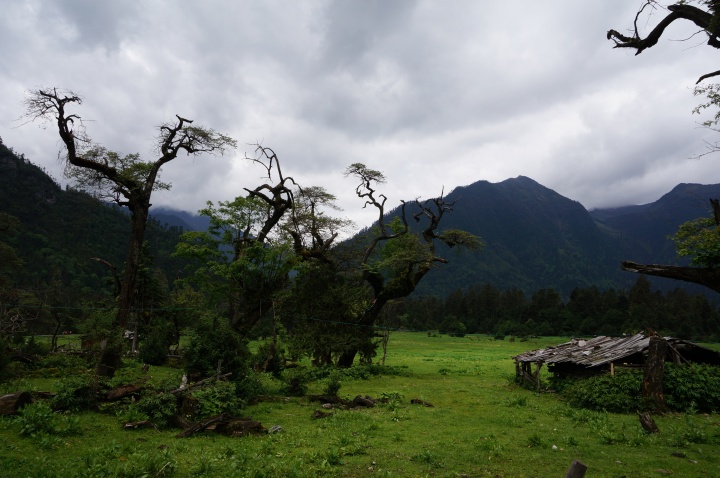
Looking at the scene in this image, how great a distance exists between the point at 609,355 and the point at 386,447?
17.1 m

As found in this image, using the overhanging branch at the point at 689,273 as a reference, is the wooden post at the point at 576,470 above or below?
below

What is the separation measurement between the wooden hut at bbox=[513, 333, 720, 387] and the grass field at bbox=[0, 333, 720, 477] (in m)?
4.63

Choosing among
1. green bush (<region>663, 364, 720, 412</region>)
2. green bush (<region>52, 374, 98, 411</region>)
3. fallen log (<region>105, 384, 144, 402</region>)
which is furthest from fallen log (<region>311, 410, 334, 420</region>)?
green bush (<region>663, 364, 720, 412</region>)

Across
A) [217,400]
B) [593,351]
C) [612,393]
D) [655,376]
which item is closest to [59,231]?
[217,400]

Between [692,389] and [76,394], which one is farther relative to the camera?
[692,389]

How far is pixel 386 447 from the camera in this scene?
11.5 metres

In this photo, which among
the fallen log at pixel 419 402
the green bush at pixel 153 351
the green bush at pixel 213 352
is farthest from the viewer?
the green bush at pixel 153 351

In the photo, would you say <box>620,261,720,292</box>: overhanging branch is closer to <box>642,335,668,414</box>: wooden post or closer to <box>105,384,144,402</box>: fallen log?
<box>642,335,668,414</box>: wooden post

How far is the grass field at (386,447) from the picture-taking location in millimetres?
8953

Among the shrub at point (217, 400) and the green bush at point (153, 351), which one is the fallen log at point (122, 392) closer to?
the shrub at point (217, 400)

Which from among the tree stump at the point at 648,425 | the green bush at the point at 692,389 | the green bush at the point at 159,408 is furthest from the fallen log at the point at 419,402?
the green bush at the point at 692,389

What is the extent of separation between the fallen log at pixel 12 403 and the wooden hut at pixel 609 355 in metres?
24.0

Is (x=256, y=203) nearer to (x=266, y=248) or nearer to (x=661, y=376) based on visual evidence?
(x=266, y=248)

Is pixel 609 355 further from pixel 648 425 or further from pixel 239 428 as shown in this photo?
pixel 239 428
